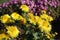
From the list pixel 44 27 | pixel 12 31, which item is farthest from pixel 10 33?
pixel 44 27

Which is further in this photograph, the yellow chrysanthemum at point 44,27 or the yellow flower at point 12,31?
the yellow chrysanthemum at point 44,27

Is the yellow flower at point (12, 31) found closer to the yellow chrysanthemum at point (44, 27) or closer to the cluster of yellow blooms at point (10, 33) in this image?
the cluster of yellow blooms at point (10, 33)

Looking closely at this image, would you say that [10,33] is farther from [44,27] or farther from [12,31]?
[44,27]

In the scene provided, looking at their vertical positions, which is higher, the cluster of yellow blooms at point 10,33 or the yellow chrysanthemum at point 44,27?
the yellow chrysanthemum at point 44,27

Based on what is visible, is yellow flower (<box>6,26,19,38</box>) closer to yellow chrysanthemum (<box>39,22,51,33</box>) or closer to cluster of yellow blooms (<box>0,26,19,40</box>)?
cluster of yellow blooms (<box>0,26,19,40</box>)

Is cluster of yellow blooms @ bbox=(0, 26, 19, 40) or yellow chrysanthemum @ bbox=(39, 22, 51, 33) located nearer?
cluster of yellow blooms @ bbox=(0, 26, 19, 40)

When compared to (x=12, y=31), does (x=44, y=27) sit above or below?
above

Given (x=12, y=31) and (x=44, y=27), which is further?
(x=44, y=27)

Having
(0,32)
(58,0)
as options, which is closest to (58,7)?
(58,0)

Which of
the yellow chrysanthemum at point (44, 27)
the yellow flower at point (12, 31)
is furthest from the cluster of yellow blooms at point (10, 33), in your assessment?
the yellow chrysanthemum at point (44, 27)

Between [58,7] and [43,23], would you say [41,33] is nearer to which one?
[43,23]

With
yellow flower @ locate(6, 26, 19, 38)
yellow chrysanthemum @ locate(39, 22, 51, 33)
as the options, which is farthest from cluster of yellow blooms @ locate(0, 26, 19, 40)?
yellow chrysanthemum @ locate(39, 22, 51, 33)

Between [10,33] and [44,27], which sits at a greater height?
[44,27]
